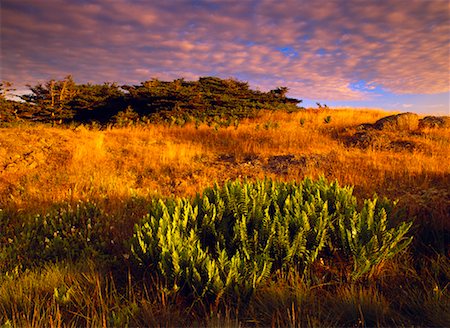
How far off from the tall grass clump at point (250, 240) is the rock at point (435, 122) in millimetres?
11434

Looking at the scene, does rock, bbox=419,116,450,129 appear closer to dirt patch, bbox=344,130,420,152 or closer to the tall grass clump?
dirt patch, bbox=344,130,420,152

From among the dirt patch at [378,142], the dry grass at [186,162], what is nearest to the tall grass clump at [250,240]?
the dry grass at [186,162]

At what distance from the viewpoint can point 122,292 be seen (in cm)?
363

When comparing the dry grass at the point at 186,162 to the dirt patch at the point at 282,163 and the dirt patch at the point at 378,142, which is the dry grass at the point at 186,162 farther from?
the dirt patch at the point at 378,142

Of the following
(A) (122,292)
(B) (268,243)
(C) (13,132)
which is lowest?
(A) (122,292)

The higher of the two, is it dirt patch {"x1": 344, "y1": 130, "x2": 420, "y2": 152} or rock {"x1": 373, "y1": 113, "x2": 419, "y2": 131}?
rock {"x1": 373, "y1": 113, "x2": 419, "y2": 131}

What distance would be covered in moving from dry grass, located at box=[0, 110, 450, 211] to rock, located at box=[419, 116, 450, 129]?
3.11 feet

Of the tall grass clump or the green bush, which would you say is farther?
the green bush

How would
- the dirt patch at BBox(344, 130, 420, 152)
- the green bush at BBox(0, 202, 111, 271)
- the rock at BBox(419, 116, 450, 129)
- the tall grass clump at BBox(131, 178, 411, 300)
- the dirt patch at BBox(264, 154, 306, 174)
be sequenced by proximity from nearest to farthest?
the tall grass clump at BBox(131, 178, 411, 300)
the green bush at BBox(0, 202, 111, 271)
the dirt patch at BBox(264, 154, 306, 174)
the dirt patch at BBox(344, 130, 420, 152)
the rock at BBox(419, 116, 450, 129)

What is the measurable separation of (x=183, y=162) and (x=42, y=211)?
176 inches

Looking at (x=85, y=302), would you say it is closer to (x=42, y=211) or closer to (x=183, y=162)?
(x=42, y=211)

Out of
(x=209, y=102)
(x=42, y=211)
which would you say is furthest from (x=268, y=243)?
(x=209, y=102)

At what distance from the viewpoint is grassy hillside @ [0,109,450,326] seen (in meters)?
3.17

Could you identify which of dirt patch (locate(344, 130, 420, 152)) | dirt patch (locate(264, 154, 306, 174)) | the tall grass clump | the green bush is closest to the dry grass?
dirt patch (locate(264, 154, 306, 174))
